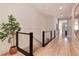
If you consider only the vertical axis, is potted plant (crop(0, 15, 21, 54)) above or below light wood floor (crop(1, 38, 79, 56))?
above

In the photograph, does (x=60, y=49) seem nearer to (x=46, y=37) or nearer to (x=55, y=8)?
(x=46, y=37)

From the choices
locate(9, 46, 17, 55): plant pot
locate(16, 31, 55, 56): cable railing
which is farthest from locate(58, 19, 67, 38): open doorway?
locate(9, 46, 17, 55): plant pot

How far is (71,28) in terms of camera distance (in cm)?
170

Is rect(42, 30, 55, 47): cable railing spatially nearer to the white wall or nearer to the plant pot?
the white wall

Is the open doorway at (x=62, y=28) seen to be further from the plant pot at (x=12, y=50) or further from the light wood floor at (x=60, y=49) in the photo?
the plant pot at (x=12, y=50)

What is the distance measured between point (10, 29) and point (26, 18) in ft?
1.13

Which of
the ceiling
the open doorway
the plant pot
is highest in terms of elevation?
the ceiling

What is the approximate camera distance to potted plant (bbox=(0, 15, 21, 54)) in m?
1.55

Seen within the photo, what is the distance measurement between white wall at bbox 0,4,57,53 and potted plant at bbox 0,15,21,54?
65 millimetres

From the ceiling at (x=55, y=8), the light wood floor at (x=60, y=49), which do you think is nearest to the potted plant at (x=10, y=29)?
the light wood floor at (x=60, y=49)

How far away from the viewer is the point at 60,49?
5.35 feet

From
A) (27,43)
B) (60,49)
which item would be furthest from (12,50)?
(60,49)

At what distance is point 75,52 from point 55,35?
1.51 feet

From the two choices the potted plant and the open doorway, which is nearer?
the potted plant
